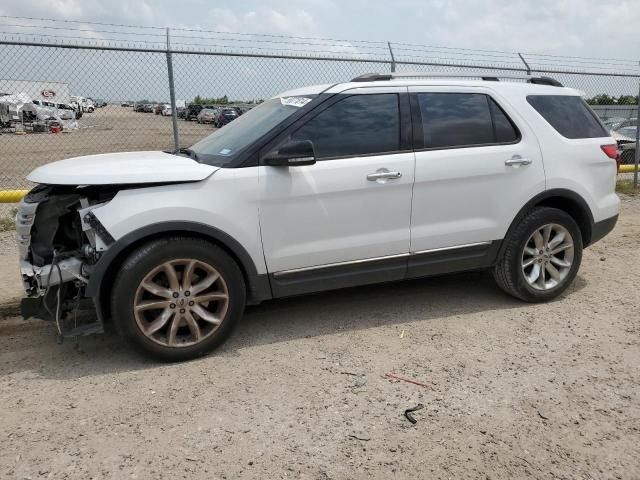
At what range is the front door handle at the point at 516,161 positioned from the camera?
4281mm

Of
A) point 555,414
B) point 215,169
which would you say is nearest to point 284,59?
point 215,169

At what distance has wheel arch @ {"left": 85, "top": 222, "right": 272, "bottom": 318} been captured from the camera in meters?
3.35

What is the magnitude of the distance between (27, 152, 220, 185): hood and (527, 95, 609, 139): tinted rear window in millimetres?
2777

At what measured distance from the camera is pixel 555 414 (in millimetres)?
2994

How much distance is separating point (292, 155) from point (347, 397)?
61.5 inches

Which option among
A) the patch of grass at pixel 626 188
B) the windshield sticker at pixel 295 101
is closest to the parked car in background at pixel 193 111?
the windshield sticker at pixel 295 101

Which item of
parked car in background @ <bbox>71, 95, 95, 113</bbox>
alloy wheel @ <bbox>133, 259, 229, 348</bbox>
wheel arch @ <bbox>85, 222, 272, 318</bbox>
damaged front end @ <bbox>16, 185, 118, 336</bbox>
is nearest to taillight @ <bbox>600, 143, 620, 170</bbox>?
wheel arch @ <bbox>85, 222, 272, 318</bbox>

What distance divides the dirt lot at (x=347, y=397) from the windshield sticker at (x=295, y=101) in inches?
65.4

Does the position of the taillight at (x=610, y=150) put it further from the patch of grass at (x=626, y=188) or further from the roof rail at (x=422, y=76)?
the patch of grass at (x=626, y=188)

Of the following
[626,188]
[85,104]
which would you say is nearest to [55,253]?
[626,188]

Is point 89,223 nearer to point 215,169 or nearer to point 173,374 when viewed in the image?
point 215,169

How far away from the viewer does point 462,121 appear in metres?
4.25

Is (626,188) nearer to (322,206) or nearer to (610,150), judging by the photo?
(610,150)

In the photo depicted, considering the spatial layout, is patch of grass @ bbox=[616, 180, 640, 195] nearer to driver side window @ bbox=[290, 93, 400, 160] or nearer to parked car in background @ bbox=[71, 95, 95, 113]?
driver side window @ bbox=[290, 93, 400, 160]
